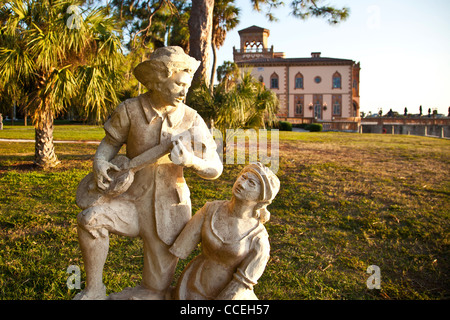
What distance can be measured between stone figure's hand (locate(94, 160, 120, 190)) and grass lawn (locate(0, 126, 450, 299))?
1.67m

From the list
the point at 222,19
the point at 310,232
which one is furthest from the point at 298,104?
the point at 310,232

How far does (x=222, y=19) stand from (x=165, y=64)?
11642mm

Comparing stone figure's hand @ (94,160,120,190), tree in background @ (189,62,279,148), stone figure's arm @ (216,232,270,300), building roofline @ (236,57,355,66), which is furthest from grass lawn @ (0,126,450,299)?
building roofline @ (236,57,355,66)

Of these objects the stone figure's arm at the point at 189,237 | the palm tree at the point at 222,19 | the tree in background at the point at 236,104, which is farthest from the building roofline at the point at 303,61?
the stone figure's arm at the point at 189,237

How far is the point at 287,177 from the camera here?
7863 mm

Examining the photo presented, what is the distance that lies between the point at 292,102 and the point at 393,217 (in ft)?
131

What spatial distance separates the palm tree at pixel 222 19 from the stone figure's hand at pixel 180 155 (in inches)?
406

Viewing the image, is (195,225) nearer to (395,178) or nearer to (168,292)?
(168,292)

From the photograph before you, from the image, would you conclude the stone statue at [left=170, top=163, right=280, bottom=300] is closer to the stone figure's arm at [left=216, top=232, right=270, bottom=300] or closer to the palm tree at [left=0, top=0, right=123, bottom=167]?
the stone figure's arm at [left=216, top=232, right=270, bottom=300]

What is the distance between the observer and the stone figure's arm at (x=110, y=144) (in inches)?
82.9

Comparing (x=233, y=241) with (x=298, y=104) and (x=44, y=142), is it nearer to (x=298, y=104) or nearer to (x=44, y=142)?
(x=44, y=142)

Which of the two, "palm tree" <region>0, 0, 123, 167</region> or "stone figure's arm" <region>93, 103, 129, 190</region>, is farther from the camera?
"palm tree" <region>0, 0, 123, 167</region>

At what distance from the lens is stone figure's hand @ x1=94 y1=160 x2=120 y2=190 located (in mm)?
2100

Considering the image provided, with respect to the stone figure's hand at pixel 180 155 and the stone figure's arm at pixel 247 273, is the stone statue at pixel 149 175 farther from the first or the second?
the stone figure's arm at pixel 247 273
